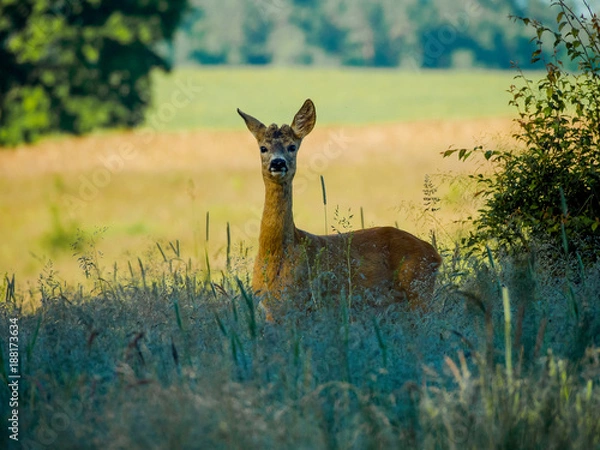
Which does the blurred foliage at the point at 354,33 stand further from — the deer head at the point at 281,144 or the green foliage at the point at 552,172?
the green foliage at the point at 552,172

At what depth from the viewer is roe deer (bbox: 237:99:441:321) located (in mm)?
6176

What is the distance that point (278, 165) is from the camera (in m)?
6.38

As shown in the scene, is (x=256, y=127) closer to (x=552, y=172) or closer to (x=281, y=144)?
(x=281, y=144)

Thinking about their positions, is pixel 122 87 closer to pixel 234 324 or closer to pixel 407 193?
pixel 407 193

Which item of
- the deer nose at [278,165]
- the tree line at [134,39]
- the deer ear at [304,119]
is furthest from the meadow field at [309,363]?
the tree line at [134,39]

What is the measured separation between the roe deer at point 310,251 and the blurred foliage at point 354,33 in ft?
125

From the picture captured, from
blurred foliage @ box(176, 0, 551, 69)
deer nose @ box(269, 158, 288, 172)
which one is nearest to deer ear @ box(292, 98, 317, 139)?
deer nose @ box(269, 158, 288, 172)

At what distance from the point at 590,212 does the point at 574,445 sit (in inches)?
116

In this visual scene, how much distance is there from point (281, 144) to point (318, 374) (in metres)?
2.56

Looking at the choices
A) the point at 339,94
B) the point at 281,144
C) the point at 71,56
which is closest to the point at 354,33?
the point at 339,94

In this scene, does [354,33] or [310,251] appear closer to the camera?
[310,251]

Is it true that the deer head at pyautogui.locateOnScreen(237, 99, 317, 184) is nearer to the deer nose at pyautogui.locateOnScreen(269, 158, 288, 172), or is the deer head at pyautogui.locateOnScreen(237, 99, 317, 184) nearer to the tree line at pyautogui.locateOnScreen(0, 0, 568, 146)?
the deer nose at pyautogui.locateOnScreen(269, 158, 288, 172)

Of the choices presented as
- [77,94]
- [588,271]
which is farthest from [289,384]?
[77,94]

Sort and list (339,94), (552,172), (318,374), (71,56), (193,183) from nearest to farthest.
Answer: (318,374) → (552,172) → (193,183) → (71,56) → (339,94)
